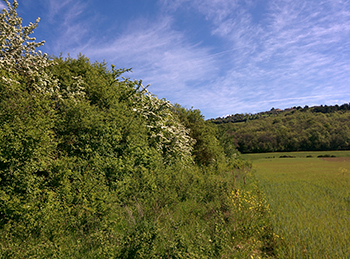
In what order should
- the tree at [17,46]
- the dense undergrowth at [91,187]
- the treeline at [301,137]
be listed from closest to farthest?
the dense undergrowth at [91,187] < the tree at [17,46] < the treeline at [301,137]

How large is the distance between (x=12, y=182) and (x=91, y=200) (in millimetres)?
2000

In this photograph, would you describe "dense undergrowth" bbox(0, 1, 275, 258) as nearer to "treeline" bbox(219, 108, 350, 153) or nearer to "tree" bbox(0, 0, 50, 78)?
"tree" bbox(0, 0, 50, 78)

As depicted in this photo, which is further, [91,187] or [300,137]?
[300,137]

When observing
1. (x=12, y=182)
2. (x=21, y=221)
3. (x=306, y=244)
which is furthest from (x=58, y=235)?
(x=306, y=244)

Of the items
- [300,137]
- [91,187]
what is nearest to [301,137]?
[300,137]

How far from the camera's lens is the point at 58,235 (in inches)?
183

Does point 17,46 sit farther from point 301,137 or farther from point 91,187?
point 301,137

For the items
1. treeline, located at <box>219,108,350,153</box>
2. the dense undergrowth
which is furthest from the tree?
treeline, located at <box>219,108,350,153</box>

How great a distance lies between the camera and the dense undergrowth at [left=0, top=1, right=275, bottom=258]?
12.9 ft

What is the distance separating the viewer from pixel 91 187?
5789 mm

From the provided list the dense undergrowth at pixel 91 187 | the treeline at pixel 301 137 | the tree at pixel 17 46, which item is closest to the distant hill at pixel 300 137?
the treeline at pixel 301 137

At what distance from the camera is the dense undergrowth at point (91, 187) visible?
3918 millimetres

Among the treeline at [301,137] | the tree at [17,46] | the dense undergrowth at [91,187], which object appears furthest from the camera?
the treeline at [301,137]

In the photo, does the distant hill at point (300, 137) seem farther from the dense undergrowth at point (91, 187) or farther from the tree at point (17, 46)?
the tree at point (17, 46)
